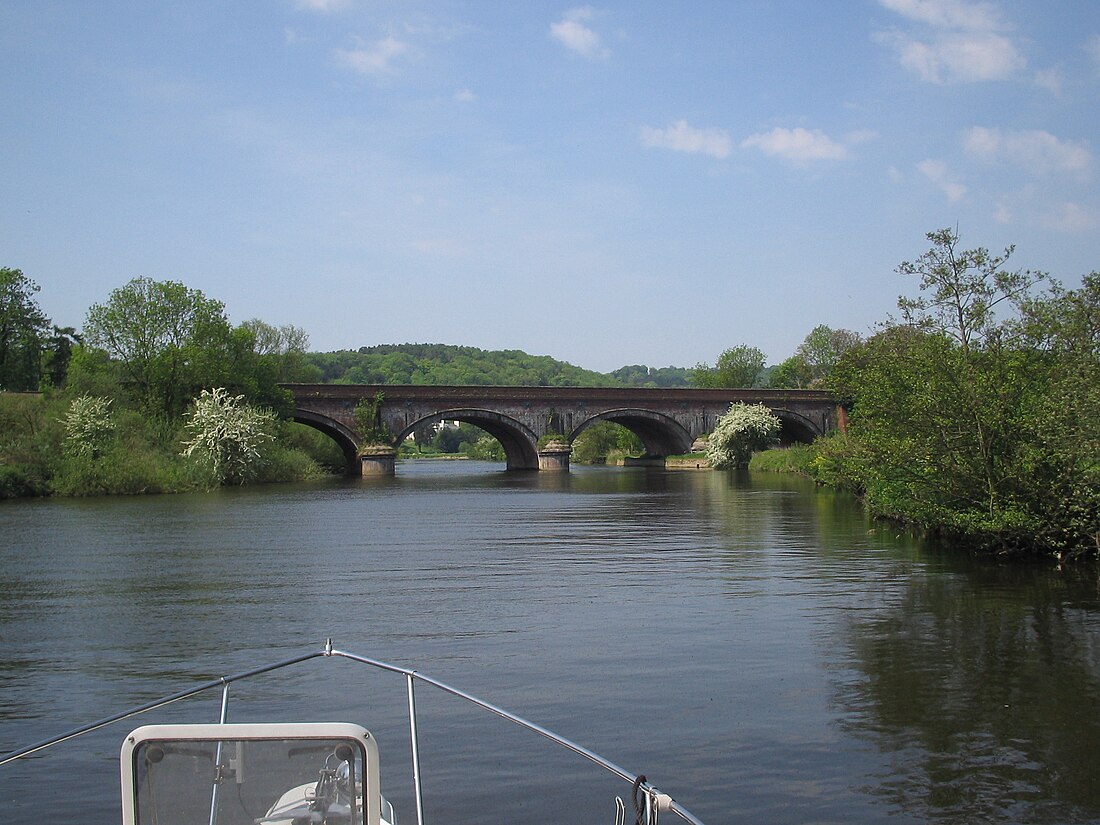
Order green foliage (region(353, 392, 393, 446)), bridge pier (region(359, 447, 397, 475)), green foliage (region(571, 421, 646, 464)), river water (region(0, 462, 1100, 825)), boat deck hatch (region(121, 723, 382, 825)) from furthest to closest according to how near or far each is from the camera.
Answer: green foliage (region(571, 421, 646, 464))
bridge pier (region(359, 447, 397, 475))
green foliage (region(353, 392, 393, 446))
river water (region(0, 462, 1100, 825))
boat deck hatch (region(121, 723, 382, 825))

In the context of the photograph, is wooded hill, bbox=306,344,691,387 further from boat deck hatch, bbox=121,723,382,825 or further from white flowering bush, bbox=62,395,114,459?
boat deck hatch, bbox=121,723,382,825

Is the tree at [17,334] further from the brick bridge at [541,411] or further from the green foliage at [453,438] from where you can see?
→ the green foliage at [453,438]

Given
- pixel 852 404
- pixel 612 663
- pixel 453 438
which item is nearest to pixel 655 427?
pixel 852 404

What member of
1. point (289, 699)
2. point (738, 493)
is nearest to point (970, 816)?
point (289, 699)

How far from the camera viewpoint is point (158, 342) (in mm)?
57062

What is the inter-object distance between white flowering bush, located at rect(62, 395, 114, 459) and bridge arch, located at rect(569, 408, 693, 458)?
33409 millimetres

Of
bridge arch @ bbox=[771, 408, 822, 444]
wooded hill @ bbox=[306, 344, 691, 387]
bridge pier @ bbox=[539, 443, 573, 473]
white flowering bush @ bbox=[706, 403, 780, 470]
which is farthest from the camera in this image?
wooded hill @ bbox=[306, 344, 691, 387]

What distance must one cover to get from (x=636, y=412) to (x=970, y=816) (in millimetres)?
67038

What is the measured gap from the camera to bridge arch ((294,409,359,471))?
64062 mm

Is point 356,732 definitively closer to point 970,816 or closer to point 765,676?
point 970,816

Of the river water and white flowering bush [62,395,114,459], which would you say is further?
white flowering bush [62,395,114,459]

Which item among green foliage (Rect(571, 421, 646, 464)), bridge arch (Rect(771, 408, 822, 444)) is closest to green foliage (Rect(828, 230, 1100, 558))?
bridge arch (Rect(771, 408, 822, 444))

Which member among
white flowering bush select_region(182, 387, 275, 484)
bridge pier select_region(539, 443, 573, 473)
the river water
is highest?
white flowering bush select_region(182, 387, 275, 484)

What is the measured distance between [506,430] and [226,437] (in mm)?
25802
